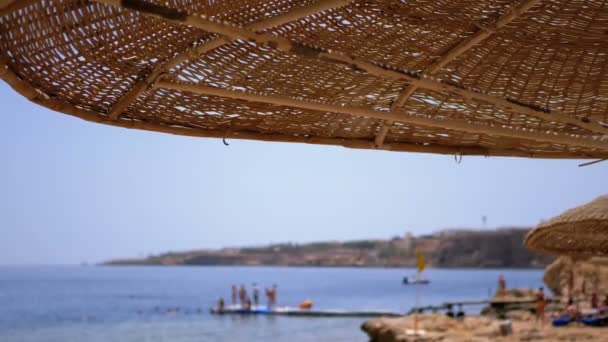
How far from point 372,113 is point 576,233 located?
5771 mm

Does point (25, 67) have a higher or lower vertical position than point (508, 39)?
lower

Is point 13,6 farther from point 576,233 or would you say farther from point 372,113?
point 576,233

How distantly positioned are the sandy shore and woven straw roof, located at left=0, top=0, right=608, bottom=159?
912 cm

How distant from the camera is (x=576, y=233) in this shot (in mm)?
7945

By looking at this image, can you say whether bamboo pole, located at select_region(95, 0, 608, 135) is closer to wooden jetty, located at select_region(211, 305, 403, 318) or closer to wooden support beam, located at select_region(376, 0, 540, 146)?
wooden support beam, located at select_region(376, 0, 540, 146)

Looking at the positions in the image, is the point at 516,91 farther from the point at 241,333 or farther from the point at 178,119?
the point at 241,333

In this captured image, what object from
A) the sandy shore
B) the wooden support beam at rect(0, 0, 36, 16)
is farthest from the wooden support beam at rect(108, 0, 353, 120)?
the sandy shore

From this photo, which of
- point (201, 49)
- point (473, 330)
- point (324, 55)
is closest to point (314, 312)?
point (473, 330)

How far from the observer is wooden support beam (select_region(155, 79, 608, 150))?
2676mm

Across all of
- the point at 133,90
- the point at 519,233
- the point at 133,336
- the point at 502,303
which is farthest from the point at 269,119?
the point at 519,233

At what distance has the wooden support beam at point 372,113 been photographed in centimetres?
268

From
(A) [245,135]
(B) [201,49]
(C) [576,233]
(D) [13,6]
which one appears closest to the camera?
(D) [13,6]

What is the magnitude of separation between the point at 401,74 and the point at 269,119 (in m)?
0.77

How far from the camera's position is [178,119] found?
10.0 feet
